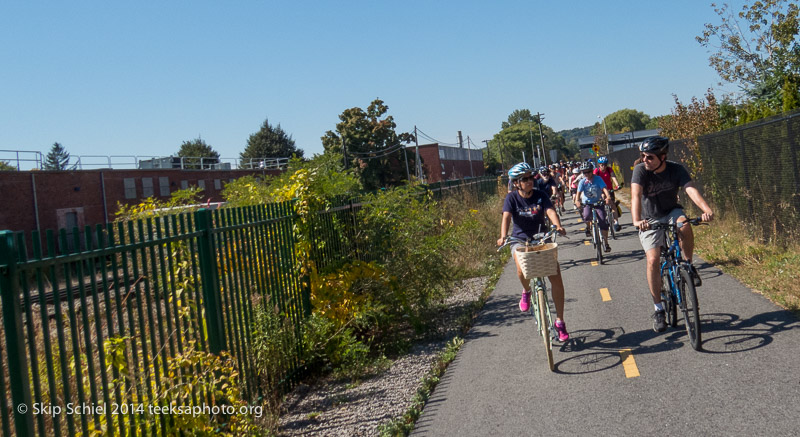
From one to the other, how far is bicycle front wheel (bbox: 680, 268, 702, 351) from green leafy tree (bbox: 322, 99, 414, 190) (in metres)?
55.3

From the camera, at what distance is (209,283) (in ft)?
17.6

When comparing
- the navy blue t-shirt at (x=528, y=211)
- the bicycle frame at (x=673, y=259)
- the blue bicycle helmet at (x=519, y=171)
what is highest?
the blue bicycle helmet at (x=519, y=171)

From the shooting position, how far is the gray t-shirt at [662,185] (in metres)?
6.29

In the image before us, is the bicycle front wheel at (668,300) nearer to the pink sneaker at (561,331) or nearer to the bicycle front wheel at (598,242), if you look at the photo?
the pink sneaker at (561,331)

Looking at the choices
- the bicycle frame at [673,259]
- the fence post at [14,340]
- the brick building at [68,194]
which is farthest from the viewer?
the brick building at [68,194]

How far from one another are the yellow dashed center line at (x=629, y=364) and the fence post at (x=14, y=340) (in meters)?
4.38

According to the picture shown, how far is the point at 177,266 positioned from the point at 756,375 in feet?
14.7

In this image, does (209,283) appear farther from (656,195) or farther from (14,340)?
(656,195)

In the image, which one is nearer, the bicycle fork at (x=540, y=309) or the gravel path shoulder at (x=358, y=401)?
the gravel path shoulder at (x=358, y=401)

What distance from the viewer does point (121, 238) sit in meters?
4.21

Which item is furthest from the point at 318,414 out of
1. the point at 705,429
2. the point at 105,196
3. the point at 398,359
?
the point at 105,196

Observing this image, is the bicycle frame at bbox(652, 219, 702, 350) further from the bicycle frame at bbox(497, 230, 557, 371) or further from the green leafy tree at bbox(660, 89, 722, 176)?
the green leafy tree at bbox(660, 89, 722, 176)

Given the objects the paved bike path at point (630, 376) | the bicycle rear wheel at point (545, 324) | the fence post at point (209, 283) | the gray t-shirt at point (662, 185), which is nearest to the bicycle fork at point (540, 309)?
the bicycle rear wheel at point (545, 324)

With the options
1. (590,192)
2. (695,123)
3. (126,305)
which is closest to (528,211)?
(126,305)
